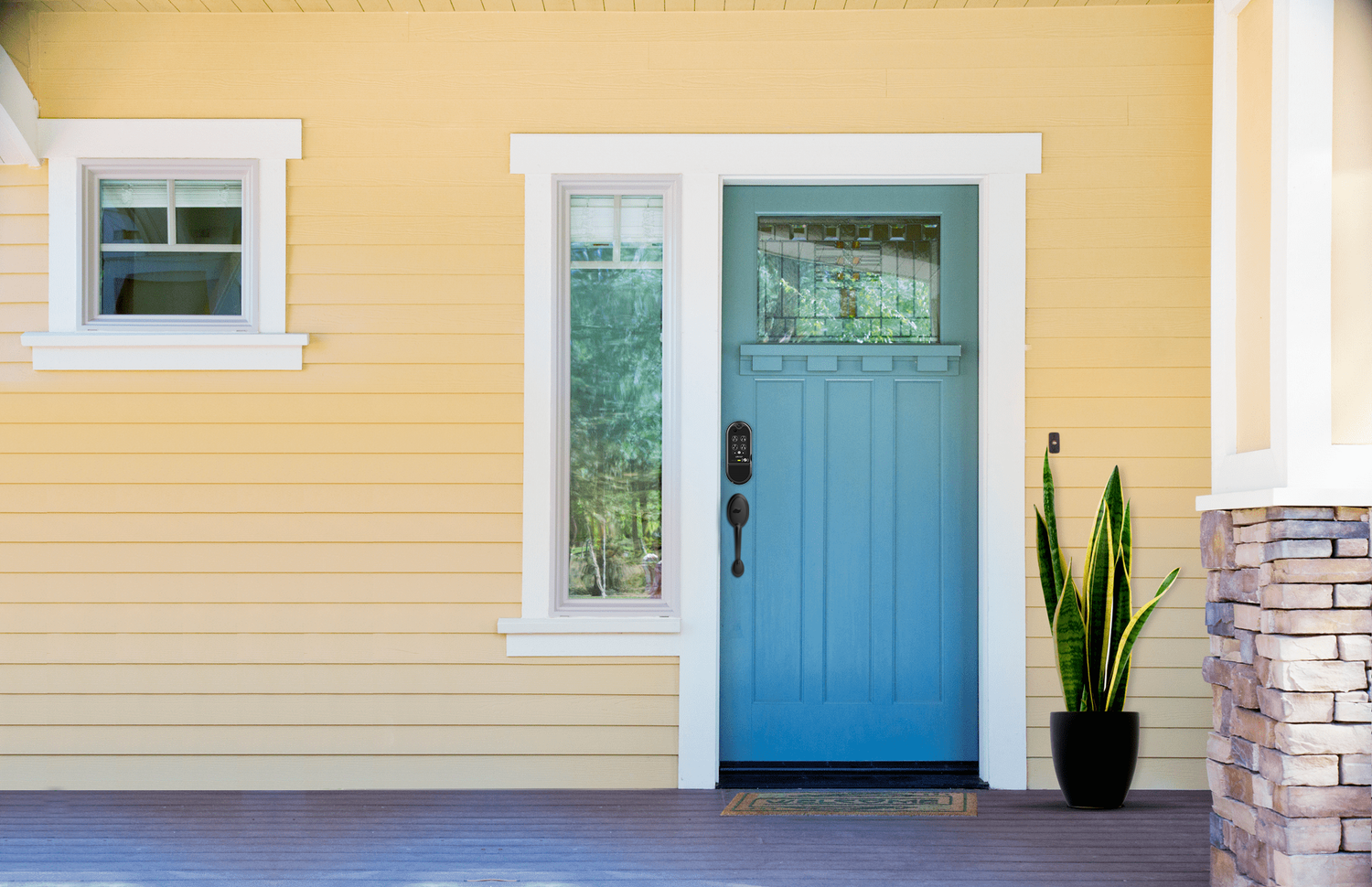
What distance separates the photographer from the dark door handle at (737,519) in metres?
3.88

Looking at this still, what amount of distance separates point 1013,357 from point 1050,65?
0.98 metres

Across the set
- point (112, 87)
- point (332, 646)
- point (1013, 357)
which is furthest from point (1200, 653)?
point (112, 87)

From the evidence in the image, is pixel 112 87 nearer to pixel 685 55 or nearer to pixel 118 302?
pixel 118 302

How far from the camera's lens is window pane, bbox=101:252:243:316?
389 cm

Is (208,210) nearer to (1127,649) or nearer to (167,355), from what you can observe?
(167,355)

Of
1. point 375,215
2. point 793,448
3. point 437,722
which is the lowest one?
point 437,722

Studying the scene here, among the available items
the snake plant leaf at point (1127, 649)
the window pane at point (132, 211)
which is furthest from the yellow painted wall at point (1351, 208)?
the window pane at point (132, 211)

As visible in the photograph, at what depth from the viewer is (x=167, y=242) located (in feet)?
12.8

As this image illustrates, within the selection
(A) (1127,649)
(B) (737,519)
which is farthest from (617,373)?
(A) (1127,649)

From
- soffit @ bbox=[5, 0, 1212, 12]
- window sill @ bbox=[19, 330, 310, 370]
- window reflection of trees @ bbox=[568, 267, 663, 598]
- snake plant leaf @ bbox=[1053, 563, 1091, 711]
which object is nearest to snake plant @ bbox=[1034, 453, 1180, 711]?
snake plant leaf @ bbox=[1053, 563, 1091, 711]

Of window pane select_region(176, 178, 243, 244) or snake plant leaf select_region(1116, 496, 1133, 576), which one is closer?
snake plant leaf select_region(1116, 496, 1133, 576)

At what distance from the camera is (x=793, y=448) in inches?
155

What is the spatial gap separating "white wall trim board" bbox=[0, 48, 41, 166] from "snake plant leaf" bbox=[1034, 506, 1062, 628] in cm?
343

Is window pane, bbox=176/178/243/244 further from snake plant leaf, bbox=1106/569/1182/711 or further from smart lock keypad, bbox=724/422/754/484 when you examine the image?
snake plant leaf, bbox=1106/569/1182/711
